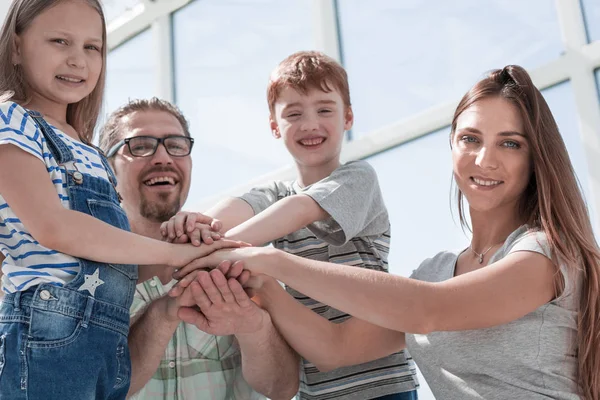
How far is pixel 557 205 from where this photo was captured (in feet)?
5.77

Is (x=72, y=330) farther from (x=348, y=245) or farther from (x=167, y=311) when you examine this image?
(x=348, y=245)

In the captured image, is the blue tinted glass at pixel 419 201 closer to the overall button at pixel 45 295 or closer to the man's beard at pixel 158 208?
the man's beard at pixel 158 208

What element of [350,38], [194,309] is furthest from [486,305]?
[350,38]

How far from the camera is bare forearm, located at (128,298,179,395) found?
192cm

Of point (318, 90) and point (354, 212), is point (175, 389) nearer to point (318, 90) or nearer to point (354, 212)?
point (354, 212)

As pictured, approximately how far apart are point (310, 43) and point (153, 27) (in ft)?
4.56

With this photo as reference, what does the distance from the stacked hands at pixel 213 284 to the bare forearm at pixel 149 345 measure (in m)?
0.04

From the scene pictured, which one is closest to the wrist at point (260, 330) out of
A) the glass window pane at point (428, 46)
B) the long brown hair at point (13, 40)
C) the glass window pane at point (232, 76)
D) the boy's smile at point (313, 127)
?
the boy's smile at point (313, 127)

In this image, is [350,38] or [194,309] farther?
[350,38]

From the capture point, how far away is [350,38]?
379 centimetres

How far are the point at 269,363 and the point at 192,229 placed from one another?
1.27 ft

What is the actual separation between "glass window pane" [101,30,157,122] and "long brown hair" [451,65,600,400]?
335 cm

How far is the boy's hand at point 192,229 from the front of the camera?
189 cm

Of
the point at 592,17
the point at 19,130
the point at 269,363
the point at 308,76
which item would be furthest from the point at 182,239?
the point at 592,17
